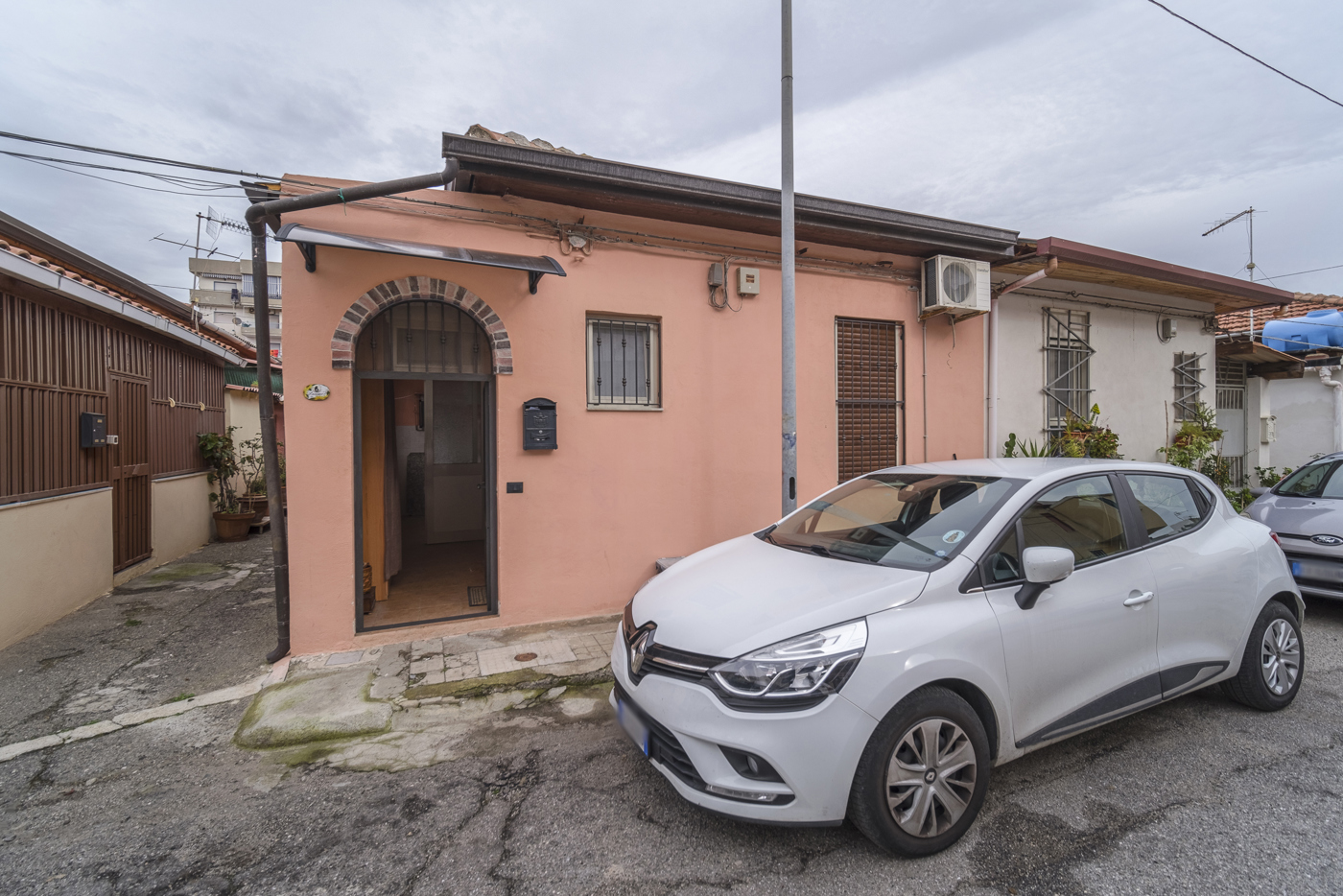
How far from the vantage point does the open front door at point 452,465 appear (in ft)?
29.5

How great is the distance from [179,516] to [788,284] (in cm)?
944

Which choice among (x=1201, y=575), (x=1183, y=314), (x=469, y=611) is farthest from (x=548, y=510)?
(x=1183, y=314)

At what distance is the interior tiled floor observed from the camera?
5316mm

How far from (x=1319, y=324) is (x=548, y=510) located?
13159 mm

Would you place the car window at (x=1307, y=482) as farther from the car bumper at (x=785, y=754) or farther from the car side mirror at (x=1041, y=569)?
the car bumper at (x=785, y=754)

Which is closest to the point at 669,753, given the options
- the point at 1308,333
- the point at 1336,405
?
the point at 1308,333

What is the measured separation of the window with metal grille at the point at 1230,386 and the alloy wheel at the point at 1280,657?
8.50 metres

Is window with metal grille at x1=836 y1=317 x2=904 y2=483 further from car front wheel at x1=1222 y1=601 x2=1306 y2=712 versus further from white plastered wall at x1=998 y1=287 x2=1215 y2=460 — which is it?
car front wheel at x1=1222 y1=601 x2=1306 y2=712

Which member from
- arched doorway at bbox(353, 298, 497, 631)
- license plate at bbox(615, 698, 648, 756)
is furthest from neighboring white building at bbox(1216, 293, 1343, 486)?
license plate at bbox(615, 698, 648, 756)

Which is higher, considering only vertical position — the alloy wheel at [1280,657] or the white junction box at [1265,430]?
the white junction box at [1265,430]

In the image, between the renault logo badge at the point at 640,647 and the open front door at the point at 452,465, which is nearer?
the renault logo badge at the point at 640,647

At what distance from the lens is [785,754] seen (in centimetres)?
217

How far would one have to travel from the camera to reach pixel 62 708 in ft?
12.9

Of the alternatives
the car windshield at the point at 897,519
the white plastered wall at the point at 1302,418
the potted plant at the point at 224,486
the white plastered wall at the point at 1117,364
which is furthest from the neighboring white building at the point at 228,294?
the white plastered wall at the point at 1302,418
